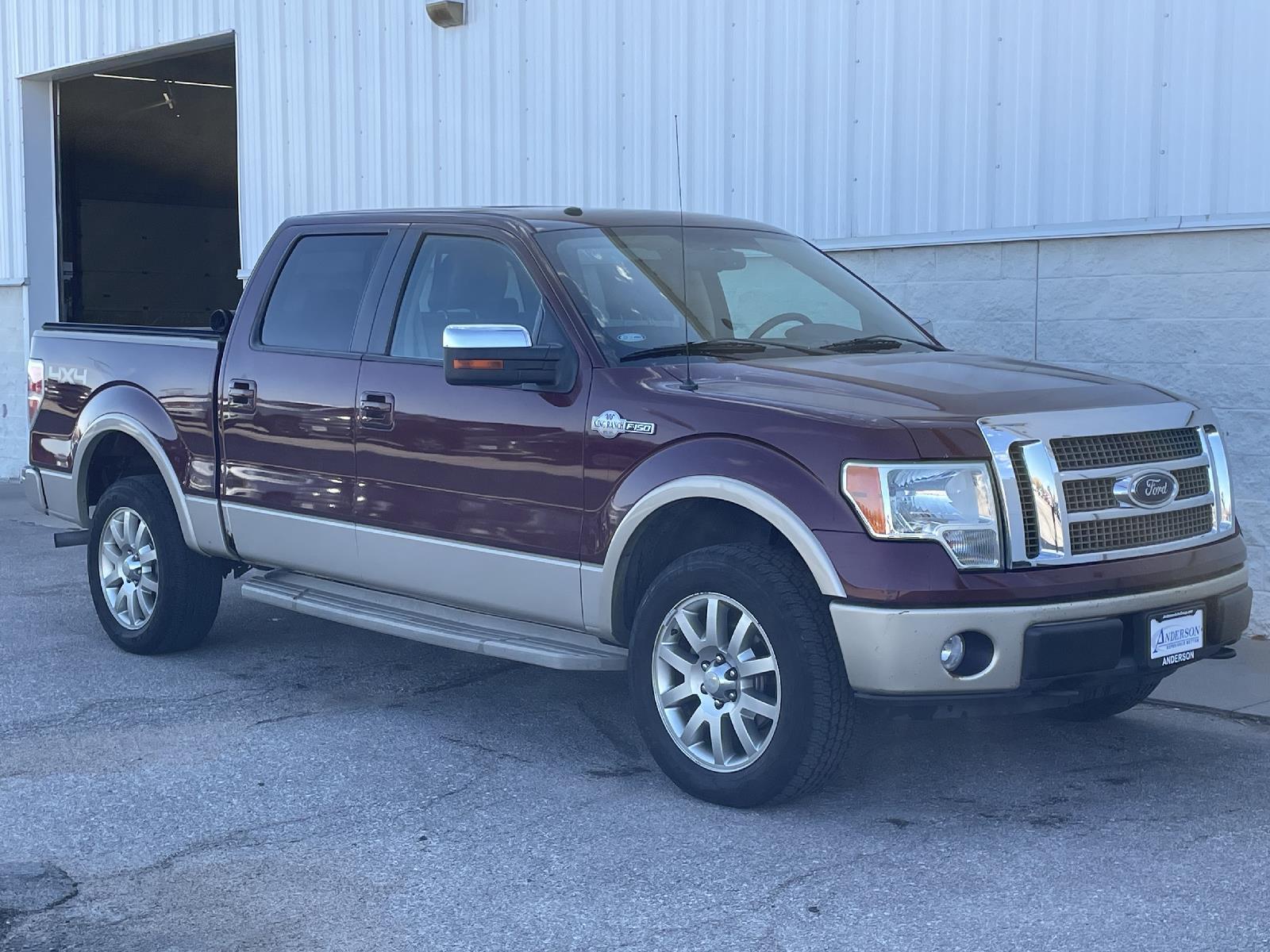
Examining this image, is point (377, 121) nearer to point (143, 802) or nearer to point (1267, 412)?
point (1267, 412)

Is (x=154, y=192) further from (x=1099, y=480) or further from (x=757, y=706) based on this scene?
(x=1099, y=480)

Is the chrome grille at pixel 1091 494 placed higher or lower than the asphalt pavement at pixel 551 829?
higher

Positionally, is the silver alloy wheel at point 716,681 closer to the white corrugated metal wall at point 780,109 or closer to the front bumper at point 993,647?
the front bumper at point 993,647

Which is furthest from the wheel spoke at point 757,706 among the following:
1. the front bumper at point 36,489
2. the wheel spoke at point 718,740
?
the front bumper at point 36,489

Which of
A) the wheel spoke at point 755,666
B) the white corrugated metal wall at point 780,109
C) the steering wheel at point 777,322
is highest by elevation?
the white corrugated metal wall at point 780,109

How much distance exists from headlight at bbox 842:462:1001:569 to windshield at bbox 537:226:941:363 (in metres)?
1.07

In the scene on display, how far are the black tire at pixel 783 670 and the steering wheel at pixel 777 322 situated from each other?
108 centimetres

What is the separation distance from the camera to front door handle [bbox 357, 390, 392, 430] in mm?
6027

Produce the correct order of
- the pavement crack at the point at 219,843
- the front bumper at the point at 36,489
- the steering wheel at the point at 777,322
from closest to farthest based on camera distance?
the pavement crack at the point at 219,843
the steering wheel at the point at 777,322
the front bumper at the point at 36,489

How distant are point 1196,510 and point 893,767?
135cm

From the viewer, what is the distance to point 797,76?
9.39 meters

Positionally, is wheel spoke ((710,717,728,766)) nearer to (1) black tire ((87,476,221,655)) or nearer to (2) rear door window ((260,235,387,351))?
(2) rear door window ((260,235,387,351))

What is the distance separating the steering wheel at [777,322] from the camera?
5789 mm

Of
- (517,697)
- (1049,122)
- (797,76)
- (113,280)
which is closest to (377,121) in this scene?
(797,76)
